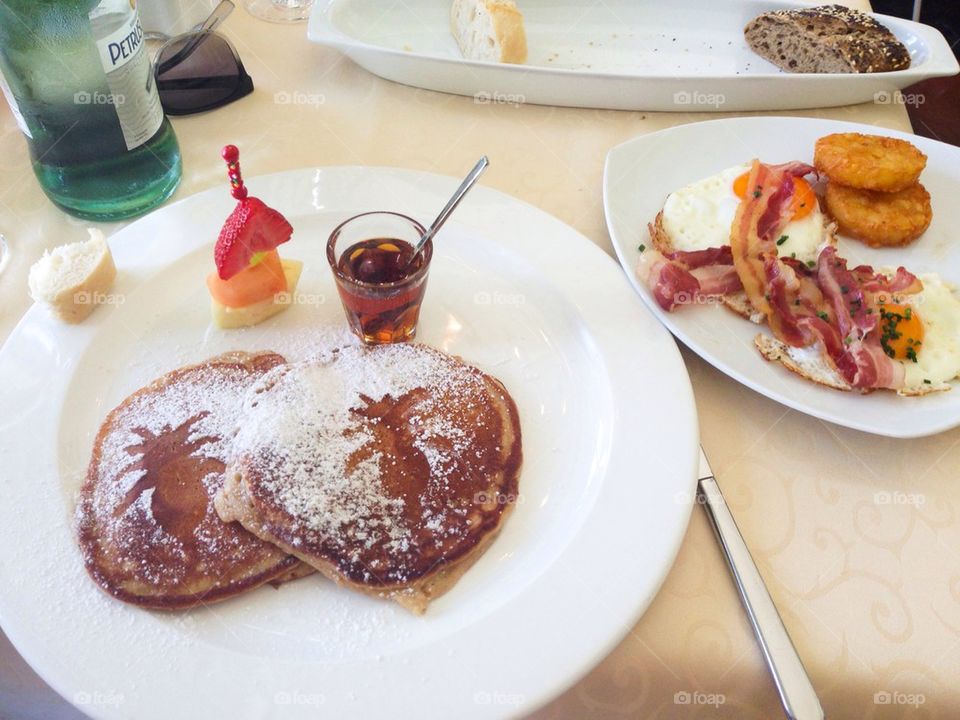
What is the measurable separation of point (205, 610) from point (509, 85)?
1.92 metres

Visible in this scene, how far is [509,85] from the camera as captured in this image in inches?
96.7

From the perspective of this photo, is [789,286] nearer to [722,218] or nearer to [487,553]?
[722,218]

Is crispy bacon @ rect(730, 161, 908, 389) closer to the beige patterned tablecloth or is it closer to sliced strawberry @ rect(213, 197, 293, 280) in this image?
the beige patterned tablecloth

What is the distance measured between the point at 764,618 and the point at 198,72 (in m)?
2.35

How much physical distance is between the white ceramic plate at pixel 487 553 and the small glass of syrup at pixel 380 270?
12 cm

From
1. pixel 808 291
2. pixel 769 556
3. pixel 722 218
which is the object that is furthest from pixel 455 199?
pixel 769 556

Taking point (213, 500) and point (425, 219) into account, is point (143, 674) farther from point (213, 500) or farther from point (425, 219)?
point (425, 219)

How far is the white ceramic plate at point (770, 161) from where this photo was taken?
66.1 inches

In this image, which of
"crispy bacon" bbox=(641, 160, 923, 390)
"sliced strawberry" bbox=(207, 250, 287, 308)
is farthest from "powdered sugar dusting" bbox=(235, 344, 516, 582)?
"crispy bacon" bbox=(641, 160, 923, 390)

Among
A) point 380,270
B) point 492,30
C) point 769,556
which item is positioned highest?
point 492,30

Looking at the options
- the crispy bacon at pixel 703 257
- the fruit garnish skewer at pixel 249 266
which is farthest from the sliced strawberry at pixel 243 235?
the crispy bacon at pixel 703 257

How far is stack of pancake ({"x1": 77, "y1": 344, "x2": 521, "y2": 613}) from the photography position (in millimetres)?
1347

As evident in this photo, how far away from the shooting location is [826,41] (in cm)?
248

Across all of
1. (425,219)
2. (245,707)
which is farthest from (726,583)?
(425,219)
